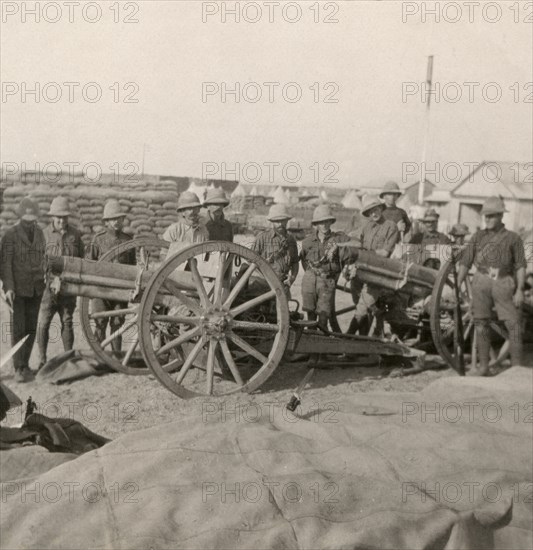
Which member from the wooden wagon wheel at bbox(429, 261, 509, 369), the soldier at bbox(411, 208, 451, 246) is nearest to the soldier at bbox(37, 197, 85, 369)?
the wooden wagon wheel at bbox(429, 261, 509, 369)

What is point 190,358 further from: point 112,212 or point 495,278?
point 495,278

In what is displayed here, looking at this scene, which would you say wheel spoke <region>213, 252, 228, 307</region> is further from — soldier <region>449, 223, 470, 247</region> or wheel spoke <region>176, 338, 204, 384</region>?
soldier <region>449, 223, 470, 247</region>

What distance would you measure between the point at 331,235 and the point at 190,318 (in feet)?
7.39

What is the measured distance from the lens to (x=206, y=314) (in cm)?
539

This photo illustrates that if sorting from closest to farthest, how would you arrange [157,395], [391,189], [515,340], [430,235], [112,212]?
[157,395], [515,340], [112,212], [391,189], [430,235]

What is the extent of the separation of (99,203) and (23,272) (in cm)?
786

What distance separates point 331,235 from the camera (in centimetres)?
701

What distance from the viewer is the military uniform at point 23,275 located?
20.9 feet

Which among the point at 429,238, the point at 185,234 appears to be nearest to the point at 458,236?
the point at 429,238

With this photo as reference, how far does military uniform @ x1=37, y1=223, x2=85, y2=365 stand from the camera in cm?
673

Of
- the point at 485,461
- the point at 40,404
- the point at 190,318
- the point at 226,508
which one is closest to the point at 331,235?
the point at 190,318

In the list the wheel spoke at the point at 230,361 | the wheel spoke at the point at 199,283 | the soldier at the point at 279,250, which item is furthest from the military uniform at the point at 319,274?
the wheel spoke at the point at 199,283

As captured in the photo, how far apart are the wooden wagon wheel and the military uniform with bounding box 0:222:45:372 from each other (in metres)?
3.81

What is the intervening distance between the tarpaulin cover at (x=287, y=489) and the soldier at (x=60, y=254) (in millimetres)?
3830
